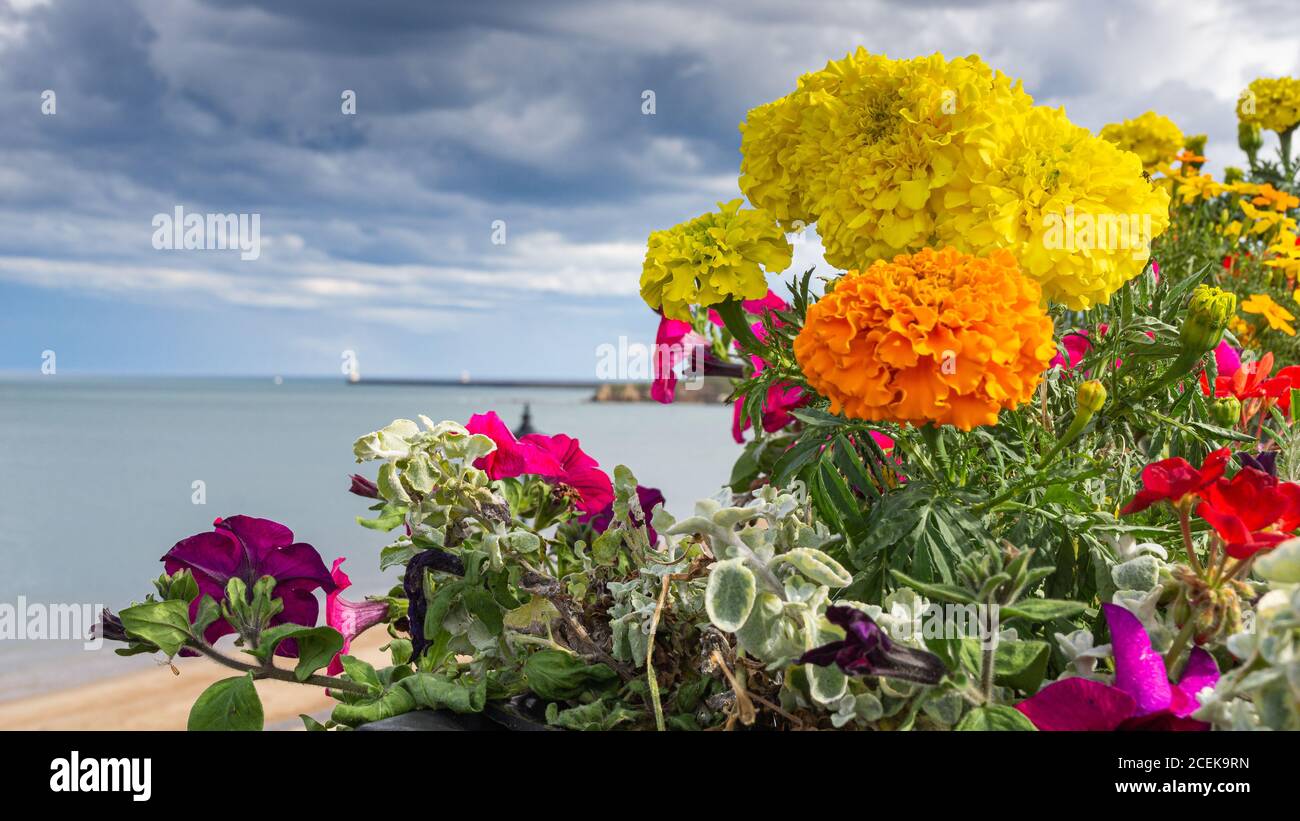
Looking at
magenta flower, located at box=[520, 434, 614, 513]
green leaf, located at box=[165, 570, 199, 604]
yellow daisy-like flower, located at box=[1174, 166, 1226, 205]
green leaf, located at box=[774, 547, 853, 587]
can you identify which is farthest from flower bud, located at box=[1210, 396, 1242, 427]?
yellow daisy-like flower, located at box=[1174, 166, 1226, 205]

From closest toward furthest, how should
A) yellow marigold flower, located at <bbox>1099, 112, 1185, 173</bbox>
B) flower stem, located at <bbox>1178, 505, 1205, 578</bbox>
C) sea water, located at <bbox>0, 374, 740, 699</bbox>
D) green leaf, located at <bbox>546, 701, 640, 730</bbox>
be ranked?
flower stem, located at <bbox>1178, 505, 1205, 578</bbox> → green leaf, located at <bbox>546, 701, 640, 730</bbox> → yellow marigold flower, located at <bbox>1099, 112, 1185, 173</bbox> → sea water, located at <bbox>0, 374, 740, 699</bbox>

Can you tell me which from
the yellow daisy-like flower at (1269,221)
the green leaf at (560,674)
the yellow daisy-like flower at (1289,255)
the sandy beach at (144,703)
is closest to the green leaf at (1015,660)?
the green leaf at (560,674)

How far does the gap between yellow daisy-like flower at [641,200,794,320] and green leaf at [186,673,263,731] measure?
64cm

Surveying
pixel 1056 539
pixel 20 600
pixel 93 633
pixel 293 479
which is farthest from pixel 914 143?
pixel 293 479

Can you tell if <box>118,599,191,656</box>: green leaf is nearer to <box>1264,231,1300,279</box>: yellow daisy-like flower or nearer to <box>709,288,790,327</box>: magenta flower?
<box>709,288,790,327</box>: magenta flower

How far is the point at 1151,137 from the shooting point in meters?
3.38

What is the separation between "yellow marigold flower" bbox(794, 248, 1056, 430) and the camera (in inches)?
33.6

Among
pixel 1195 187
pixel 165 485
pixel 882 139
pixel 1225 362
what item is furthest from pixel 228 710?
pixel 165 485

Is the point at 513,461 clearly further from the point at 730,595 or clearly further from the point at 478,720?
the point at 730,595

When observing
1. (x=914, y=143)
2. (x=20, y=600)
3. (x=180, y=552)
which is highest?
(x=914, y=143)

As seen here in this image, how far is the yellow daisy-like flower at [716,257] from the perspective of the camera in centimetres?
113

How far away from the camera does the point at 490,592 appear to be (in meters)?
1.00
